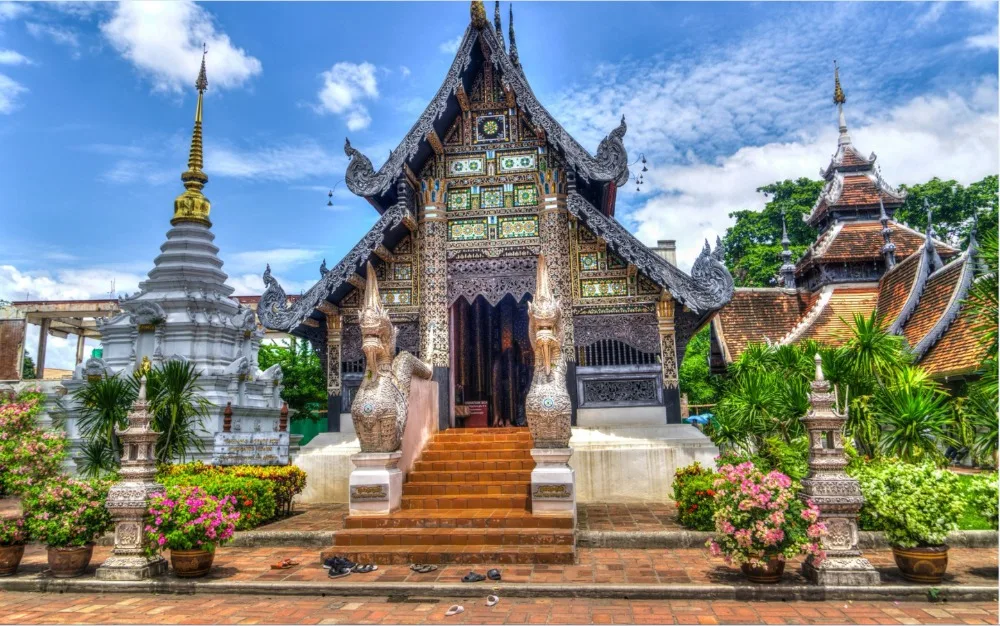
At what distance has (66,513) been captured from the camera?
652cm

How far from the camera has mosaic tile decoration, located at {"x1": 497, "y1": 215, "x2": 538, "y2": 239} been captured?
11.2 m

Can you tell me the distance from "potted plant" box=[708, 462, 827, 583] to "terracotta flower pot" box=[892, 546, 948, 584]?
83 centimetres

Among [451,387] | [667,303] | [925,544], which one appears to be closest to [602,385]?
[667,303]

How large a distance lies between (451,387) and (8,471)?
6113mm

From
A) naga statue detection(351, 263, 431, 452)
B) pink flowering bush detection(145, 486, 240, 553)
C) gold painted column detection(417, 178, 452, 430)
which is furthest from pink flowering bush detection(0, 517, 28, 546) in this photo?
gold painted column detection(417, 178, 452, 430)

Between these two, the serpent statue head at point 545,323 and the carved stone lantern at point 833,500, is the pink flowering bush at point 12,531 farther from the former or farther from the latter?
the carved stone lantern at point 833,500

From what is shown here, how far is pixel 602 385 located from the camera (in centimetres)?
1069

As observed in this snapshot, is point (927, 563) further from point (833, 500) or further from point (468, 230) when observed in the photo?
point (468, 230)

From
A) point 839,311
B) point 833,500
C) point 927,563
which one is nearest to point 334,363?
point 833,500

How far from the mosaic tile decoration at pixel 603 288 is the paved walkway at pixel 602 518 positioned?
3.39m

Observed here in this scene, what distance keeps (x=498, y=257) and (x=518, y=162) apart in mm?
1751

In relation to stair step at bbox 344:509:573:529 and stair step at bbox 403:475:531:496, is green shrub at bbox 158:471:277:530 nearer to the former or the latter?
stair step at bbox 344:509:573:529

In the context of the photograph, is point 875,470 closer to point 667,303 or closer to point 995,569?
point 995,569

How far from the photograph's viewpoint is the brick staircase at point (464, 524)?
22.7 feet
